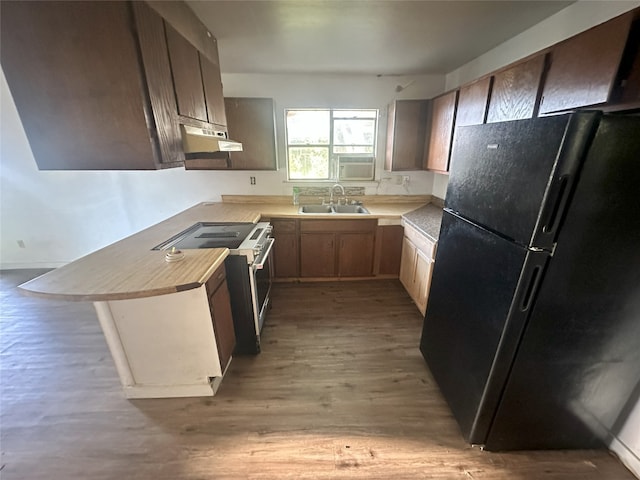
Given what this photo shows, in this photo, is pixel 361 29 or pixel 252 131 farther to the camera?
pixel 252 131

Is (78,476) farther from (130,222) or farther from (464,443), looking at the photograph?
(130,222)

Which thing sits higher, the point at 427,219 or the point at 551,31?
the point at 551,31

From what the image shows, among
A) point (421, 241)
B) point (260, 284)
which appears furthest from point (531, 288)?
point (260, 284)

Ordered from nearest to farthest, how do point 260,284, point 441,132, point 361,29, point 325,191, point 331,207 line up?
1. point 361,29
2. point 260,284
3. point 441,132
4. point 331,207
5. point 325,191

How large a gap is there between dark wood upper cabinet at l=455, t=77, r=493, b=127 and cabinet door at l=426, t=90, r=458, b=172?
0.10 meters

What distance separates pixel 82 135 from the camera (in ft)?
4.33

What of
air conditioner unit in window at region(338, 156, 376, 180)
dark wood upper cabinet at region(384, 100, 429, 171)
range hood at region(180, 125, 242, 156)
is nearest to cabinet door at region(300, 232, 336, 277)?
air conditioner unit in window at region(338, 156, 376, 180)

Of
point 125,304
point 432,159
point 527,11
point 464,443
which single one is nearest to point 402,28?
point 527,11

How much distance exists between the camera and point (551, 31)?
179 cm

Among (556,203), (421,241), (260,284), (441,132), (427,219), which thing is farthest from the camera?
(427,219)

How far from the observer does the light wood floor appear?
1370 millimetres

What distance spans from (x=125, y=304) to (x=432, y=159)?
2.96 meters

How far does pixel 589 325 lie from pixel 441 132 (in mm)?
2069

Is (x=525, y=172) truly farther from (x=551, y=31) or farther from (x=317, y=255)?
(x=317, y=255)
